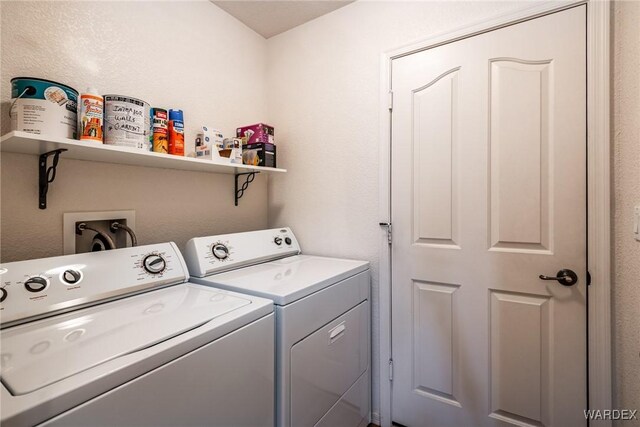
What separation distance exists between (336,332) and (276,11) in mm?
1948

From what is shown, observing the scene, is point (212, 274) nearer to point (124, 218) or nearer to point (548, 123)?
point (124, 218)

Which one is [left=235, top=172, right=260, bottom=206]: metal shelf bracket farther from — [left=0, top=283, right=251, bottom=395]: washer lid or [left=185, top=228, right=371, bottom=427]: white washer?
[left=0, top=283, right=251, bottom=395]: washer lid

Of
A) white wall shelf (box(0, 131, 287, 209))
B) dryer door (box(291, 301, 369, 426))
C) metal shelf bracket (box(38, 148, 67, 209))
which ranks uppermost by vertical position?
white wall shelf (box(0, 131, 287, 209))

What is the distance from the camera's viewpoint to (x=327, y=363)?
1351mm

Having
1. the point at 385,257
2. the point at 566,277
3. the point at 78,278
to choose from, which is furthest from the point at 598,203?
the point at 78,278

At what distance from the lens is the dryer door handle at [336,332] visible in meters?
1.38

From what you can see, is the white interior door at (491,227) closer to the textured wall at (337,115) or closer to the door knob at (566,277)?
the door knob at (566,277)

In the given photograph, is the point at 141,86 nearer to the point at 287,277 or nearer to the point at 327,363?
the point at 287,277

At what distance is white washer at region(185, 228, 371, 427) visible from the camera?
44.8 inches

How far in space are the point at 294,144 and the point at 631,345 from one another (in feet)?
6.31

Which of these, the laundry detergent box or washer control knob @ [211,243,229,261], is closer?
washer control knob @ [211,243,229,261]

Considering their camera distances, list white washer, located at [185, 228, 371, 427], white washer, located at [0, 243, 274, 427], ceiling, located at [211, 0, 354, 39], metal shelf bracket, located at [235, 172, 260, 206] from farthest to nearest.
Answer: metal shelf bracket, located at [235, 172, 260, 206] < ceiling, located at [211, 0, 354, 39] < white washer, located at [185, 228, 371, 427] < white washer, located at [0, 243, 274, 427]

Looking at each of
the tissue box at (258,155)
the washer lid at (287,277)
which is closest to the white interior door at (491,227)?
the washer lid at (287,277)

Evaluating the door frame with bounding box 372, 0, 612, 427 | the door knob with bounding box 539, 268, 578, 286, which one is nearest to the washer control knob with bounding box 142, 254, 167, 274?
the door knob with bounding box 539, 268, 578, 286
